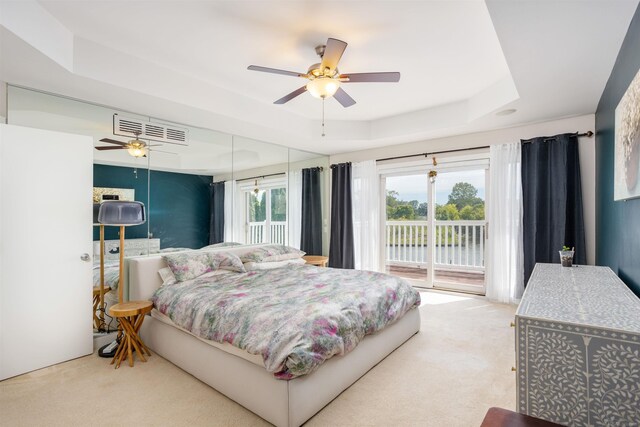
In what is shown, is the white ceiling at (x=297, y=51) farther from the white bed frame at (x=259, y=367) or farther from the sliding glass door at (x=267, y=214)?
the white bed frame at (x=259, y=367)

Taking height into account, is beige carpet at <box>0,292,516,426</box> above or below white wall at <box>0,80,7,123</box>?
below

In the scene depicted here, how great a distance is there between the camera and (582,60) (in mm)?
2432

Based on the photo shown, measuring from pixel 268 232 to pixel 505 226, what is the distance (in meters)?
3.43

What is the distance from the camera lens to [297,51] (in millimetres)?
2824

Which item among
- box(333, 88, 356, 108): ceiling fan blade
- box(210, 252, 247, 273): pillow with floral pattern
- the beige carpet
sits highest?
box(333, 88, 356, 108): ceiling fan blade

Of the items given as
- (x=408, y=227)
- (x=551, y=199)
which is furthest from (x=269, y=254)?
(x=551, y=199)

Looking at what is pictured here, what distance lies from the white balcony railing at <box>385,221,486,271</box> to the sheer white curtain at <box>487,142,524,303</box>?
0.52 meters

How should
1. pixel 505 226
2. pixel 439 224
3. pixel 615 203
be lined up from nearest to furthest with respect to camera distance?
pixel 615 203
pixel 505 226
pixel 439 224

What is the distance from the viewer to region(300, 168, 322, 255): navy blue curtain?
5.77 m

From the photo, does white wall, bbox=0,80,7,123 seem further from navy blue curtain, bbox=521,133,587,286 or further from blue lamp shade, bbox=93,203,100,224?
navy blue curtain, bbox=521,133,587,286

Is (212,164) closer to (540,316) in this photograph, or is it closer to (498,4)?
(498,4)

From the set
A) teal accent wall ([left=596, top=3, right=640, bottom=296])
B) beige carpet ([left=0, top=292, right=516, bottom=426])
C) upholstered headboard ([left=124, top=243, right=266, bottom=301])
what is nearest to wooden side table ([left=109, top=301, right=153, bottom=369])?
beige carpet ([left=0, top=292, right=516, bottom=426])

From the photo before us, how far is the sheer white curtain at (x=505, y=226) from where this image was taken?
4227 millimetres

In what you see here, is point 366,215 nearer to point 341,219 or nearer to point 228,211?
point 341,219
